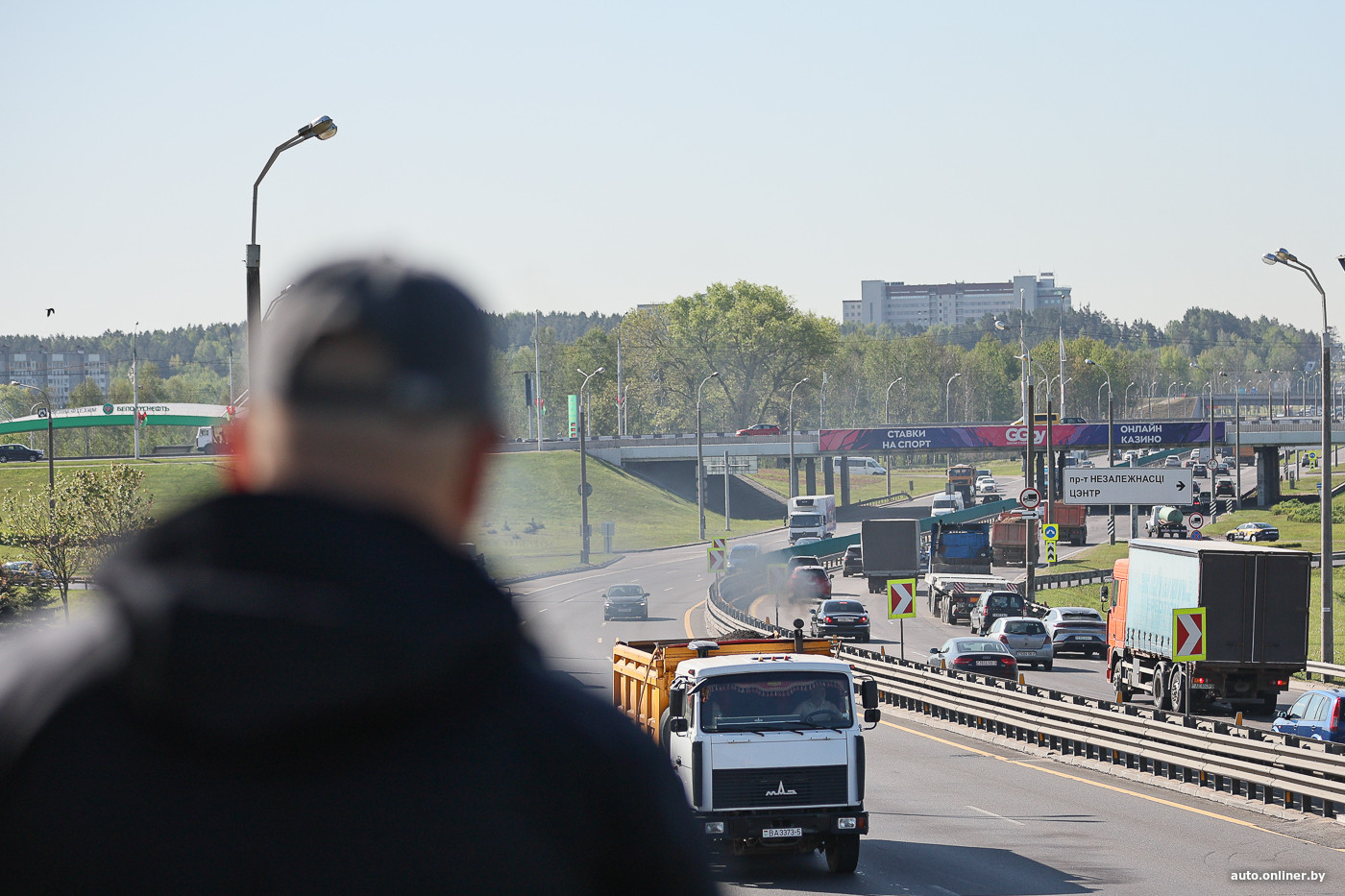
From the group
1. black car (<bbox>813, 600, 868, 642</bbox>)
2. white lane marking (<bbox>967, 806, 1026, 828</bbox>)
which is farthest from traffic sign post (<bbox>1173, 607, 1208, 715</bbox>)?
black car (<bbox>813, 600, 868, 642</bbox>)

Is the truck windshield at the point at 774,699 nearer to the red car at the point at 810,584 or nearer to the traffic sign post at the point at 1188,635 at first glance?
the traffic sign post at the point at 1188,635

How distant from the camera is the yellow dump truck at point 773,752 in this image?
15.7m

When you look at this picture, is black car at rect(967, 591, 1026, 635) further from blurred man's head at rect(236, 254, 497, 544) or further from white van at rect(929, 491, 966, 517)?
blurred man's head at rect(236, 254, 497, 544)

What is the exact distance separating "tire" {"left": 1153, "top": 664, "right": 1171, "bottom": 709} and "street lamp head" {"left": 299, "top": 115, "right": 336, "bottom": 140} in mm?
21809

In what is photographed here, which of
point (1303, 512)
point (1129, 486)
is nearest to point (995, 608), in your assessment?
point (1129, 486)

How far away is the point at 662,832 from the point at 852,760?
48.3 feet

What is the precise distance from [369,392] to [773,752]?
14966 millimetres

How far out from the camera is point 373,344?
1.53 metres

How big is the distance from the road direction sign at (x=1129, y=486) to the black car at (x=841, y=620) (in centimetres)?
2149

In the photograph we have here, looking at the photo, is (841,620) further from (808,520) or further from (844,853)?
(808,520)

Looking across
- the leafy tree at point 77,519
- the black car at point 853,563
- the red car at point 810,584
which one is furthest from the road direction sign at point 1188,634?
the black car at point 853,563

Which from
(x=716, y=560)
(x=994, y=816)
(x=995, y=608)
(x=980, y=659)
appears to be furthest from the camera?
(x=716, y=560)

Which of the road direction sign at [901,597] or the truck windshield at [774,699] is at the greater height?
the truck windshield at [774,699]

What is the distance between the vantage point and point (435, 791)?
4.61ft
